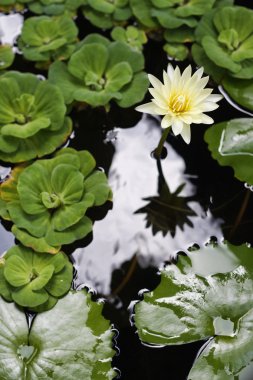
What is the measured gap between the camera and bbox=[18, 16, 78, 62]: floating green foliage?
2.42 m

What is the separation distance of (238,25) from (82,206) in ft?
3.82

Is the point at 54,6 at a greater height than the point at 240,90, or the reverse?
the point at 54,6

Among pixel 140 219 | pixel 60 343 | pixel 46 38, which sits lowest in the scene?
pixel 60 343

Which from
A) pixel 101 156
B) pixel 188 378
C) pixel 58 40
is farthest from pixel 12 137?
pixel 188 378

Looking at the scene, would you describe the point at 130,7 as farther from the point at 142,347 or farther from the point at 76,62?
the point at 142,347

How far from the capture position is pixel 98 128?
235cm

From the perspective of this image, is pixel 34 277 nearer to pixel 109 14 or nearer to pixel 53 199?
pixel 53 199

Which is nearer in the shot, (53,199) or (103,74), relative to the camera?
(53,199)

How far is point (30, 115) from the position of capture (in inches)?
87.2

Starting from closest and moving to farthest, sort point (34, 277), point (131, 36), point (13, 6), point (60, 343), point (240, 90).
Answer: point (60, 343), point (34, 277), point (240, 90), point (131, 36), point (13, 6)

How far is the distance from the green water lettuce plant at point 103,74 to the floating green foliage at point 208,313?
2.64 feet

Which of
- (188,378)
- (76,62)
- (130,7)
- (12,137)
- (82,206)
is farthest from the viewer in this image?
(130,7)

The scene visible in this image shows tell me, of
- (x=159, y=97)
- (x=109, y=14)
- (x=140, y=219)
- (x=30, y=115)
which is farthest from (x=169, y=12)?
(x=140, y=219)

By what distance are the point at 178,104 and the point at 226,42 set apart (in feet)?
2.11
